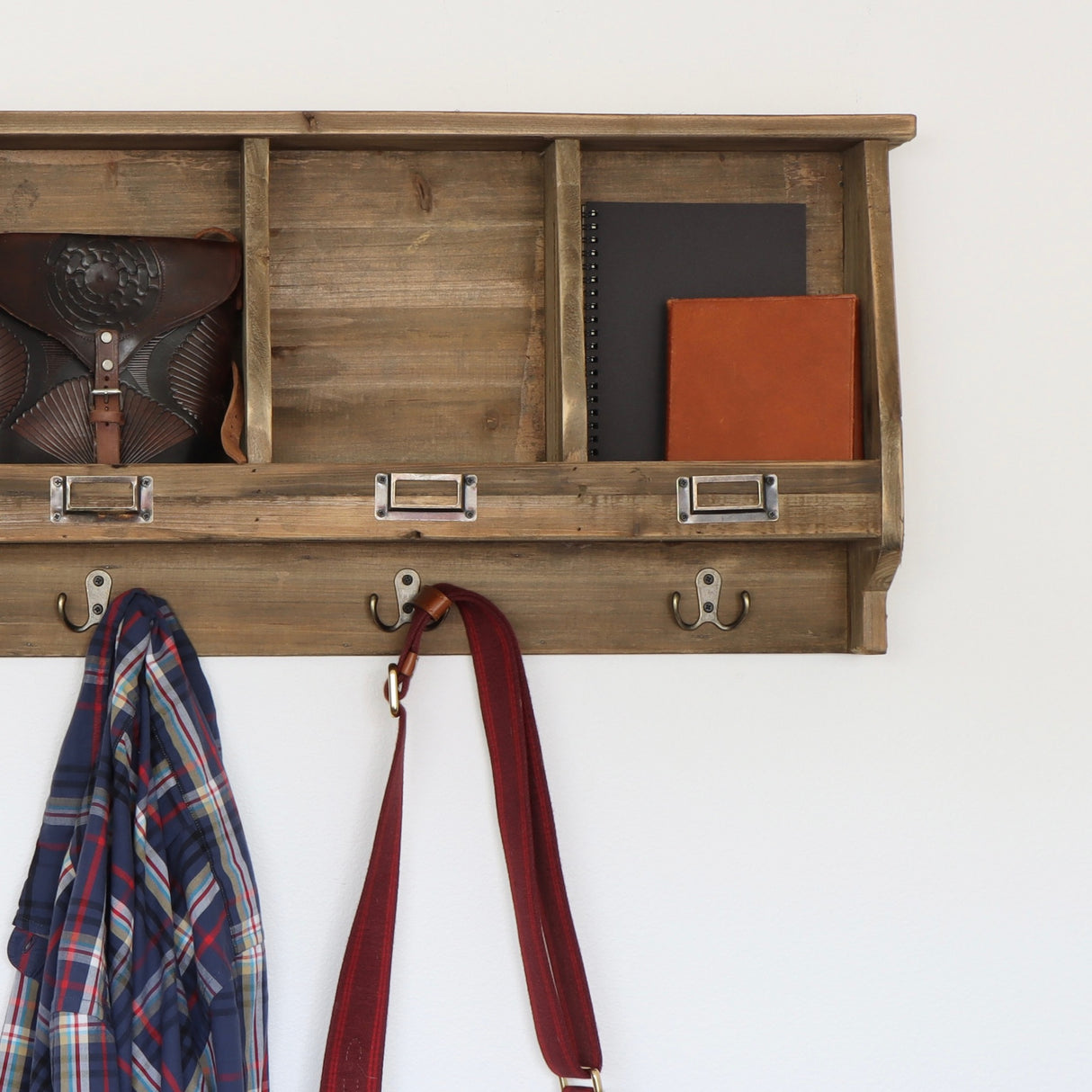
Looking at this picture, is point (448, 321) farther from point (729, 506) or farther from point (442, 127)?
point (729, 506)

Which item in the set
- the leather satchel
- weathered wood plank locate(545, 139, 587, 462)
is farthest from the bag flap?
weathered wood plank locate(545, 139, 587, 462)

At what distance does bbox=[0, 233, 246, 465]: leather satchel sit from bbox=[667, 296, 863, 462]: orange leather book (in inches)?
17.4

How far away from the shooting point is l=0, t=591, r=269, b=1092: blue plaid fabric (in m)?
0.95

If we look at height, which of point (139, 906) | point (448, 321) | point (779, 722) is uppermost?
point (448, 321)

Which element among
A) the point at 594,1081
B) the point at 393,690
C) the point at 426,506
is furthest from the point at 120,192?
the point at 594,1081

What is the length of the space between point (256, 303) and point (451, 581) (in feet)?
1.09

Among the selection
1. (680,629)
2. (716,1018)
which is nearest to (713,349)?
(680,629)

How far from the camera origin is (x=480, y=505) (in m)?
0.97

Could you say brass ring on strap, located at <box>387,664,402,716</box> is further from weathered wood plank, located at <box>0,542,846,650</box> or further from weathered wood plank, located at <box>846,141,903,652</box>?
weathered wood plank, located at <box>846,141,903,652</box>

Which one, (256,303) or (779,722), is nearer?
(256,303)

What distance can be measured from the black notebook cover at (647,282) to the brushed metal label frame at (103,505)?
1.40 feet

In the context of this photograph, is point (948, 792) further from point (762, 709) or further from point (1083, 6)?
point (1083, 6)

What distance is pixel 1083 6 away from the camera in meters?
1.12

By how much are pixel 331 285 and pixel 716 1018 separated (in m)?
0.86
